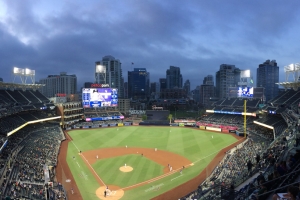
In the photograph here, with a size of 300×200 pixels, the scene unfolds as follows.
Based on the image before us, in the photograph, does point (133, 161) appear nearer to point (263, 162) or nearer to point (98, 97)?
point (263, 162)

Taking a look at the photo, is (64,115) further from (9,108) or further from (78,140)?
(9,108)

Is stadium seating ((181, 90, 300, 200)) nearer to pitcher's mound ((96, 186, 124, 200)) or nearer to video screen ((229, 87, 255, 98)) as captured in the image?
video screen ((229, 87, 255, 98))

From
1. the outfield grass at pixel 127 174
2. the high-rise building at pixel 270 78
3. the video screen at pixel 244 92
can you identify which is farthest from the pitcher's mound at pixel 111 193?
the high-rise building at pixel 270 78

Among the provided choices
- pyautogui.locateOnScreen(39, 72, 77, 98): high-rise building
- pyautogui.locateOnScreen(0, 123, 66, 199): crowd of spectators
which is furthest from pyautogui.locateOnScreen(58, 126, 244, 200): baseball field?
pyautogui.locateOnScreen(39, 72, 77, 98): high-rise building

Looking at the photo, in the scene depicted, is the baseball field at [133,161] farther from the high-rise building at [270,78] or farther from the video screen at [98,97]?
the high-rise building at [270,78]

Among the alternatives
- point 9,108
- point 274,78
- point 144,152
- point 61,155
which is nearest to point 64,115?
point 9,108

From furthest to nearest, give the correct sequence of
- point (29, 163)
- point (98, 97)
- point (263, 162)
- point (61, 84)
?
point (61, 84), point (98, 97), point (29, 163), point (263, 162)

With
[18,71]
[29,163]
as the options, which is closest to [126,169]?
[29,163]
